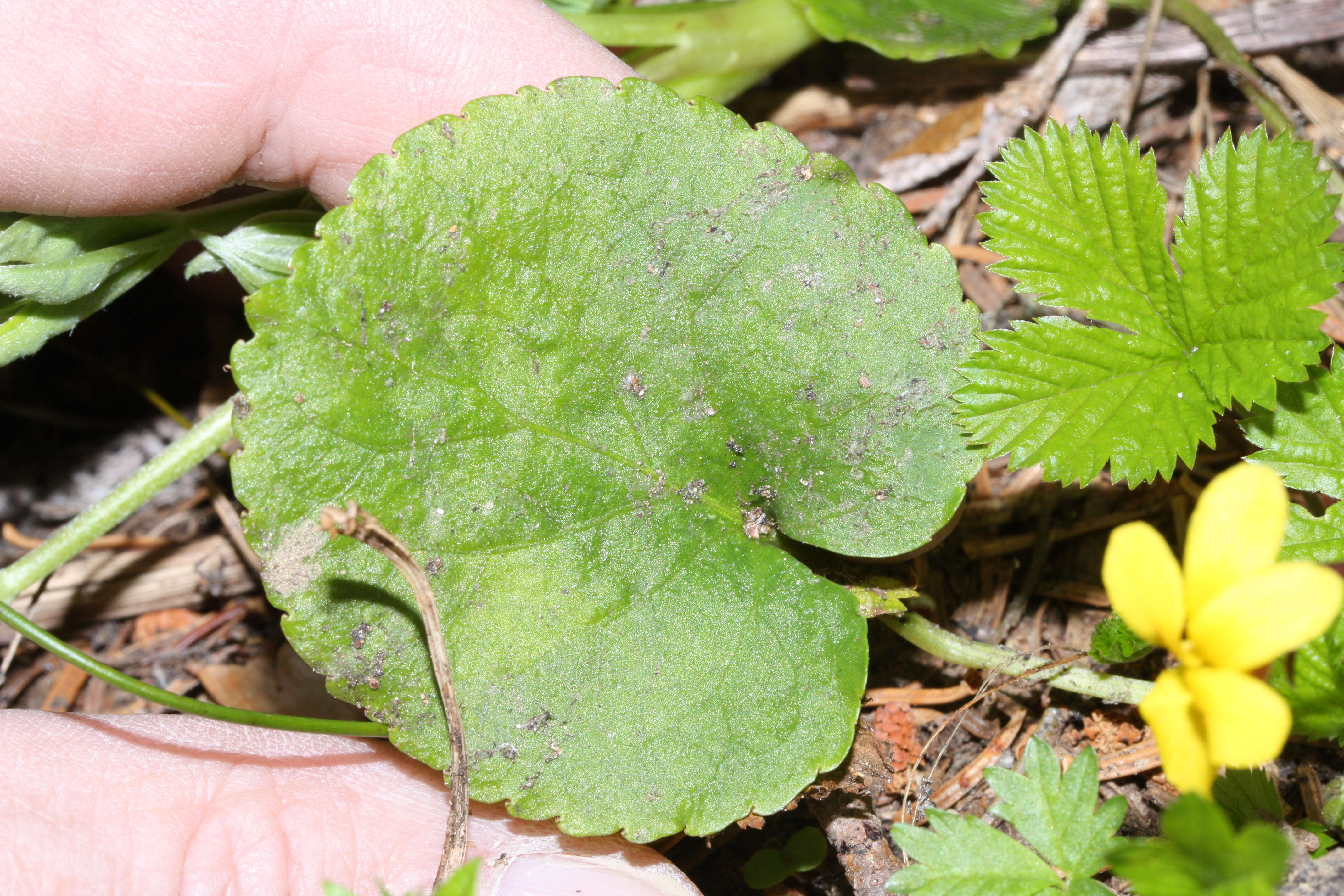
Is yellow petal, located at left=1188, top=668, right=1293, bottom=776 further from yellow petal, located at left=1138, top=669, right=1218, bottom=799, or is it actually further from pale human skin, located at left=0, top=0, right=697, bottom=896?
pale human skin, located at left=0, top=0, right=697, bottom=896

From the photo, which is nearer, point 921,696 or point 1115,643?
point 1115,643

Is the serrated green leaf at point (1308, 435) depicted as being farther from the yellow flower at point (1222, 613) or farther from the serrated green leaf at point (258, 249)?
the serrated green leaf at point (258, 249)

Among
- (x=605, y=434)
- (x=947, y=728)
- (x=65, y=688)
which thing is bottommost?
(x=65, y=688)

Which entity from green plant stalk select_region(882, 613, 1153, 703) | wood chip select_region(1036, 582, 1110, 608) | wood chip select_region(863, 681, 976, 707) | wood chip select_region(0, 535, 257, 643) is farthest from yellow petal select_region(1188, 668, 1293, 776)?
wood chip select_region(0, 535, 257, 643)

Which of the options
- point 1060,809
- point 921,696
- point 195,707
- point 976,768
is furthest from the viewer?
point 921,696

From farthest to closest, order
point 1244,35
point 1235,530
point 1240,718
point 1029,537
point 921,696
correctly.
→ point 1244,35, point 1029,537, point 921,696, point 1235,530, point 1240,718

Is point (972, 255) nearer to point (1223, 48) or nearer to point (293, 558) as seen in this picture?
point (1223, 48)

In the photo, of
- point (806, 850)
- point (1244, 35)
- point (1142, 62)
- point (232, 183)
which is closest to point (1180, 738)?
point (806, 850)

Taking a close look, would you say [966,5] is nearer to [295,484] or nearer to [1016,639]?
[1016,639]
